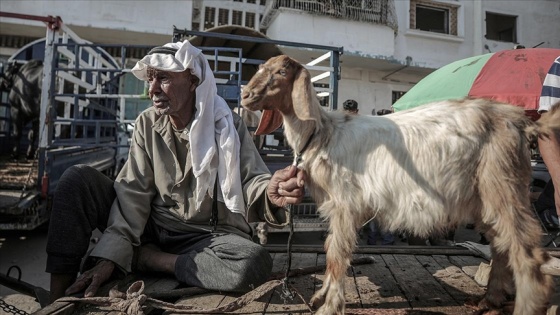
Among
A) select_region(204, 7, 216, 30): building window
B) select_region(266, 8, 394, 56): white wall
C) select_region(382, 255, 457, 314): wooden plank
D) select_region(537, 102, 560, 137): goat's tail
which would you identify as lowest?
select_region(382, 255, 457, 314): wooden plank

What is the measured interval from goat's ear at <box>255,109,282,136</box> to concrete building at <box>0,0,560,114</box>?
32.7 ft

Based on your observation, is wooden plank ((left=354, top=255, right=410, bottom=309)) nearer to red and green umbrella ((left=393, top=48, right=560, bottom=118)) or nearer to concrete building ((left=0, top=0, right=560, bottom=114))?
red and green umbrella ((left=393, top=48, right=560, bottom=118))

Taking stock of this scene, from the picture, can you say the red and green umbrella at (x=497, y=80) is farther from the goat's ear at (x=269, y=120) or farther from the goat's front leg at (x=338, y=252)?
the goat's front leg at (x=338, y=252)

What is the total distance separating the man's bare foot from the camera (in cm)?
233

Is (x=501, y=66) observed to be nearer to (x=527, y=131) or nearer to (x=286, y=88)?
(x=527, y=131)

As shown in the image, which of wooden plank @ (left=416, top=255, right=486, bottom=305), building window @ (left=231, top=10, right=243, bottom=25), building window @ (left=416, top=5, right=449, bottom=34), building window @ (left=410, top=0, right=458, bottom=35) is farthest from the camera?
building window @ (left=416, top=5, right=449, bottom=34)

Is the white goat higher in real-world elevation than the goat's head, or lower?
lower

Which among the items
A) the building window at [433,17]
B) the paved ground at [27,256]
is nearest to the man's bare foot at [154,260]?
the paved ground at [27,256]

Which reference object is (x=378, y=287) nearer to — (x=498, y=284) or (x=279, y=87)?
(x=498, y=284)

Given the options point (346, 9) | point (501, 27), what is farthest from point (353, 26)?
point (501, 27)

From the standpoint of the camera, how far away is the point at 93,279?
6.87ft

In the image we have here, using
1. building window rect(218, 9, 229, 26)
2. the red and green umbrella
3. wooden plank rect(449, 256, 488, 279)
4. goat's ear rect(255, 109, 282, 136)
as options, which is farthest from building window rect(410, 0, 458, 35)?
goat's ear rect(255, 109, 282, 136)

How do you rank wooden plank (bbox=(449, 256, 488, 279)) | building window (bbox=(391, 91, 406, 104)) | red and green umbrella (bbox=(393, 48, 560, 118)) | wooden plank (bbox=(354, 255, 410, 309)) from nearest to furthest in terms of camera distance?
wooden plank (bbox=(354, 255, 410, 309)), wooden plank (bbox=(449, 256, 488, 279)), red and green umbrella (bbox=(393, 48, 560, 118)), building window (bbox=(391, 91, 406, 104))

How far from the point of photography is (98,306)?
188 centimetres
